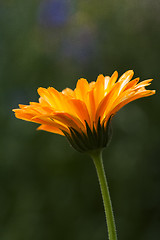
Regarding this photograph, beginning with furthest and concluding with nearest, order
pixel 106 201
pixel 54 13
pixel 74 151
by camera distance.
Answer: pixel 54 13 → pixel 74 151 → pixel 106 201

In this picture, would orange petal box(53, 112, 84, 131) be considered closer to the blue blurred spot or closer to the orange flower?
the orange flower

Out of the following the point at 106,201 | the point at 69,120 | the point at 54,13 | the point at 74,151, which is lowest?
the point at 106,201

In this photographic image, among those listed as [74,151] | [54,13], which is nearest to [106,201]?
[74,151]

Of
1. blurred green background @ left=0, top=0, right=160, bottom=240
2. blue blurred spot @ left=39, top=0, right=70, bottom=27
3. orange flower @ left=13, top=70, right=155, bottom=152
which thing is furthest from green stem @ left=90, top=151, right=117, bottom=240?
blue blurred spot @ left=39, top=0, right=70, bottom=27

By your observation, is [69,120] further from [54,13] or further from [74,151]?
[54,13]

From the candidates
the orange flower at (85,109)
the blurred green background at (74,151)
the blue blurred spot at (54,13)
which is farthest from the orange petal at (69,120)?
the blue blurred spot at (54,13)

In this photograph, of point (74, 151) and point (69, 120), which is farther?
point (74, 151)

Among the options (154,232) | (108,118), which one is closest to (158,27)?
(154,232)

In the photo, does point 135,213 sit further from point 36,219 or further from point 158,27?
point 158,27
